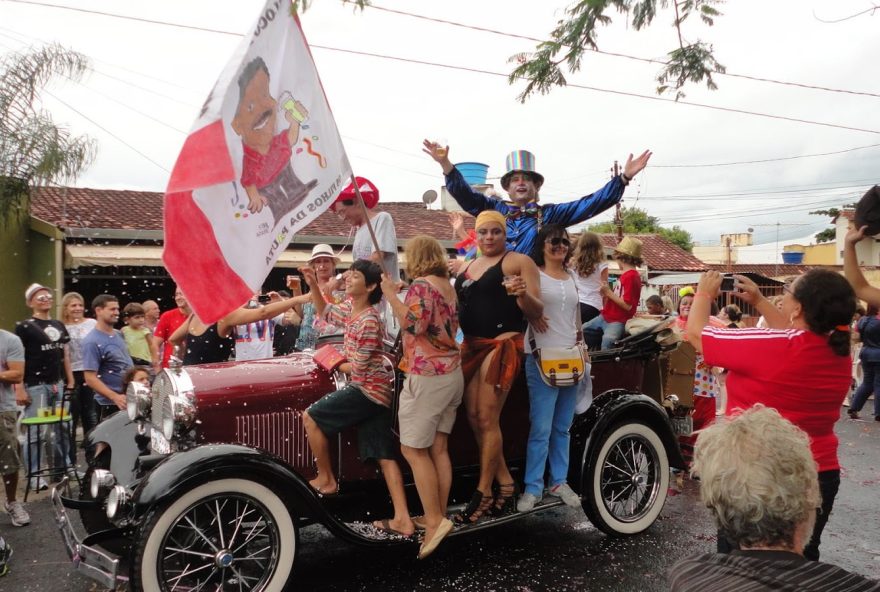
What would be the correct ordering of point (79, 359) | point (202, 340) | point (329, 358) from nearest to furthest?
point (329, 358) → point (202, 340) → point (79, 359)

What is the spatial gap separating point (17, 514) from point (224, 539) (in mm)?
3083

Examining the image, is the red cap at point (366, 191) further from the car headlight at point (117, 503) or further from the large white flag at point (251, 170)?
the car headlight at point (117, 503)

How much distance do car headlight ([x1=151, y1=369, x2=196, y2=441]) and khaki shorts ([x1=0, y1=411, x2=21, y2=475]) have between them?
2.26m

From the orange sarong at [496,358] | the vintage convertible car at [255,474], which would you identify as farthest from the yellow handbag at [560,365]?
the vintage convertible car at [255,474]

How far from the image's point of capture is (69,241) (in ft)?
44.8

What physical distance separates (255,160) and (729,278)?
2471 millimetres

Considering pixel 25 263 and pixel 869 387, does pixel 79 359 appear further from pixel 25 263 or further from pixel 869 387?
pixel 869 387

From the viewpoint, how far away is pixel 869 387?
34.6 feet

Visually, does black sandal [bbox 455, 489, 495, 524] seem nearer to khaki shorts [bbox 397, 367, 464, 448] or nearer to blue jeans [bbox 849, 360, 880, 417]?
khaki shorts [bbox 397, 367, 464, 448]

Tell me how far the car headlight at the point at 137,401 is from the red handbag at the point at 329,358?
1.07m

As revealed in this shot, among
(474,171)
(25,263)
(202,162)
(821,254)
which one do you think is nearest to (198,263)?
(202,162)

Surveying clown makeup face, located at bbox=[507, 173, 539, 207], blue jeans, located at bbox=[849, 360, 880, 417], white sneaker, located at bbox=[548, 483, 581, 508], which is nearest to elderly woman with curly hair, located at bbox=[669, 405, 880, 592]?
white sneaker, located at bbox=[548, 483, 581, 508]

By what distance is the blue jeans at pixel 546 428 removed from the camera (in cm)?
462

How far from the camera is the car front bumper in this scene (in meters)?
3.28
